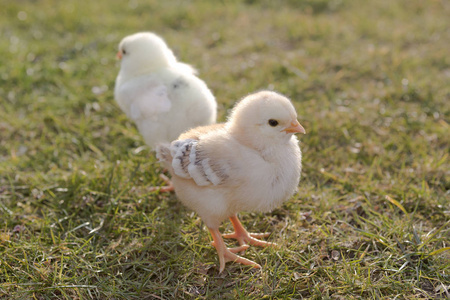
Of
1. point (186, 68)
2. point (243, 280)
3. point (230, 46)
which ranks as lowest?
point (243, 280)

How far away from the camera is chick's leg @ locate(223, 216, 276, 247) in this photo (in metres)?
3.10

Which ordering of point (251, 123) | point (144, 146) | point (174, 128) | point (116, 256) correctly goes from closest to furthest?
point (251, 123)
point (116, 256)
point (174, 128)
point (144, 146)

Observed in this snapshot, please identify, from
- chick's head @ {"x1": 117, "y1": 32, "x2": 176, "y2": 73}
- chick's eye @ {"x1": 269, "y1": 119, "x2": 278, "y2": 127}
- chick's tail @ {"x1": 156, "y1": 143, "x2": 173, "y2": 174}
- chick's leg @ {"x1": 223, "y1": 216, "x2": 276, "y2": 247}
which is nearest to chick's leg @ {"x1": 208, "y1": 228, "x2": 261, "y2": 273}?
chick's leg @ {"x1": 223, "y1": 216, "x2": 276, "y2": 247}

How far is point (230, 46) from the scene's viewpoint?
602 cm

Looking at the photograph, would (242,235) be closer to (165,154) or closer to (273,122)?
(165,154)

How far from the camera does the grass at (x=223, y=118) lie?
9.27 feet

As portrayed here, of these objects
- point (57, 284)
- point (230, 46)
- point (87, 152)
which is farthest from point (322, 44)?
point (57, 284)

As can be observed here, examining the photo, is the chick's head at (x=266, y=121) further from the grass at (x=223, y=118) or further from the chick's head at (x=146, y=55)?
the chick's head at (x=146, y=55)

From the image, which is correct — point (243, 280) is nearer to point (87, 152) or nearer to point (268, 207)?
point (268, 207)

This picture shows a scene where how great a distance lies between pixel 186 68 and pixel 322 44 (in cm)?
277

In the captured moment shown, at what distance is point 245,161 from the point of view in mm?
2652

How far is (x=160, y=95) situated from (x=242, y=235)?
1.29 meters

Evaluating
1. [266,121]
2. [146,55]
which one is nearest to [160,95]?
[146,55]

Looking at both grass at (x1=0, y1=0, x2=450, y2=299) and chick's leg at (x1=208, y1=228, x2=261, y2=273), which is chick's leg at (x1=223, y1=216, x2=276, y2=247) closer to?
grass at (x1=0, y1=0, x2=450, y2=299)
